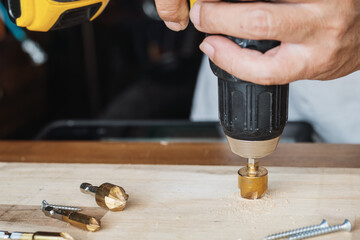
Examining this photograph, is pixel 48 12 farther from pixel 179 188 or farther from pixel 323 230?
pixel 323 230

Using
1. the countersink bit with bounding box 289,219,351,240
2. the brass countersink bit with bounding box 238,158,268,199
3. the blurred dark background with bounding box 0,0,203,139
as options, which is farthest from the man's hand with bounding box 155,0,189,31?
the blurred dark background with bounding box 0,0,203,139

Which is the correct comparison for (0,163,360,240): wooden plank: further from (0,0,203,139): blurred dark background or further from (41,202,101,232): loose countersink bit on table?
(0,0,203,139): blurred dark background

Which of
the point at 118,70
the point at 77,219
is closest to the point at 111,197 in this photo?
the point at 77,219

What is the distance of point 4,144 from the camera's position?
0.96 metres

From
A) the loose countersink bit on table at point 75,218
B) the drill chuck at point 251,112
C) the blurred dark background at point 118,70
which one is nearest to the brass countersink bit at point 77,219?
the loose countersink bit on table at point 75,218

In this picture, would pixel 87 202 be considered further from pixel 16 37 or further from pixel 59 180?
pixel 16 37

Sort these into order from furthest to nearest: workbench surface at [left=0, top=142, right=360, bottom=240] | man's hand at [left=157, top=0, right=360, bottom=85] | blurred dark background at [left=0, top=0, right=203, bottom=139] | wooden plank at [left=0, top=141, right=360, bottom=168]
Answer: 1. blurred dark background at [left=0, top=0, right=203, bottom=139]
2. wooden plank at [left=0, top=141, right=360, bottom=168]
3. workbench surface at [left=0, top=142, right=360, bottom=240]
4. man's hand at [left=157, top=0, right=360, bottom=85]

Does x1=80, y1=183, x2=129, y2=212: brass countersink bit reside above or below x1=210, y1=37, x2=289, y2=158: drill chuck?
below

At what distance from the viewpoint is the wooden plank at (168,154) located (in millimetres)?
814

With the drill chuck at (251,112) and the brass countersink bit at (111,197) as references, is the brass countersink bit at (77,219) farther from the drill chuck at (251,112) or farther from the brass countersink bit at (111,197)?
Result: the drill chuck at (251,112)

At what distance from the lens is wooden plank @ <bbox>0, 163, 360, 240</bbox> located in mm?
622

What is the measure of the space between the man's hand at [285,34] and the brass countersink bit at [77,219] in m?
0.25

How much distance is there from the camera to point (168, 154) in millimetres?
860

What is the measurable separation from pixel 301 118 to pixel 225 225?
26.1 inches
